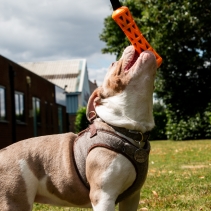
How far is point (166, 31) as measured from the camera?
798 inches

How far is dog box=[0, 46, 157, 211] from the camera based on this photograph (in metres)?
3.25

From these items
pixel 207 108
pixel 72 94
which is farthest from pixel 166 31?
pixel 72 94

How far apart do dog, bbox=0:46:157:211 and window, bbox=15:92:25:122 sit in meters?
17.5

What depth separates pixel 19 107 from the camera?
21.3 meters

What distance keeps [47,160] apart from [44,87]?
23996mm

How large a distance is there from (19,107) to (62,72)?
31.7m

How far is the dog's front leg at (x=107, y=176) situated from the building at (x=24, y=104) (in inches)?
590

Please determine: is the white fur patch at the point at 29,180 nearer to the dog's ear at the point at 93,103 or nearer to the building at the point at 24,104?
the dog's ear at the point at 93,103

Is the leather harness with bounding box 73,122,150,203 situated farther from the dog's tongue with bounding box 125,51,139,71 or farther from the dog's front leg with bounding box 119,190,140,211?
the dog's tongue with bounding box 125,51,139,71

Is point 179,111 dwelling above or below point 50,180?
below

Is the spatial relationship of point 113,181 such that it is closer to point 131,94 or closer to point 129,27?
point 131,94

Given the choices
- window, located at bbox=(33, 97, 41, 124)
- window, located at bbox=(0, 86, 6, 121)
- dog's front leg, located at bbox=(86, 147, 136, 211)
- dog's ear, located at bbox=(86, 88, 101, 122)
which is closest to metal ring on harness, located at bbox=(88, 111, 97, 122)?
dog's ear, located at bbox=(86, 88, 101, 122)

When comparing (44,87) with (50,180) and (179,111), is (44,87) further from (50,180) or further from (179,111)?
(50,180)

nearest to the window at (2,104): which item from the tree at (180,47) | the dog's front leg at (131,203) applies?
the tree at (180,47)
